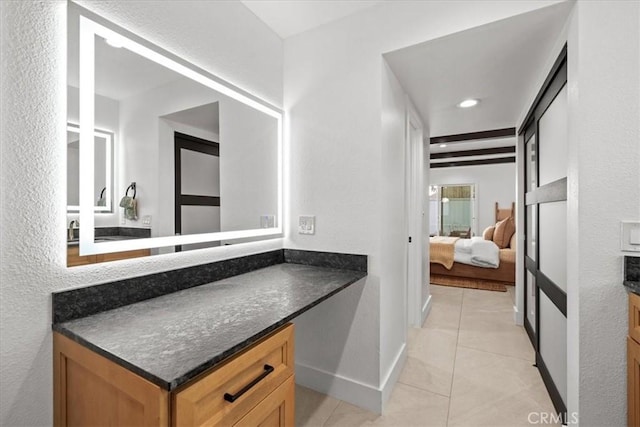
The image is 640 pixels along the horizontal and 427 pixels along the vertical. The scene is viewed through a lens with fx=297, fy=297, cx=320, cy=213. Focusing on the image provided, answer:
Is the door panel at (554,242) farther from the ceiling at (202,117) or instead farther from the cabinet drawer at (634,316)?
the ceiling at (202,117)

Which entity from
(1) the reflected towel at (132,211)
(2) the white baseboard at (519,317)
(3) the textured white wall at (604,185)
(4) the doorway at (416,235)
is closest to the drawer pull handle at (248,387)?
(1) the reflected towel at (132,211)

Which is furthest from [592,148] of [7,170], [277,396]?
[7,170]

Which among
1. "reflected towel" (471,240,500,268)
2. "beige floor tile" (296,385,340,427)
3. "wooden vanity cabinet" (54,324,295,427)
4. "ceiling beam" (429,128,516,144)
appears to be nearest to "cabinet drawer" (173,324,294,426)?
"wooden vanity cabinet" (54,324,295,427)

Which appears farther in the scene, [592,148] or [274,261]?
[274,261]

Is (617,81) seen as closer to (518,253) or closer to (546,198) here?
(546,198)

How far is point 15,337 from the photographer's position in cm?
91

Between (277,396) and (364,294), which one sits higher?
(364,294)

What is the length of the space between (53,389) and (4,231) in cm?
55

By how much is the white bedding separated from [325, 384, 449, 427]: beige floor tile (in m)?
3.16

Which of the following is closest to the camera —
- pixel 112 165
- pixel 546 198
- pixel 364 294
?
pixel 112 165

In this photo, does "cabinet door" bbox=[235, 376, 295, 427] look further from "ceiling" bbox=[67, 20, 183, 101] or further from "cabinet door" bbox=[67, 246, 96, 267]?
"ceiling" bbox=[67, 20, 183, 101]

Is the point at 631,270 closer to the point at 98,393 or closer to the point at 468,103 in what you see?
the point at 468,103

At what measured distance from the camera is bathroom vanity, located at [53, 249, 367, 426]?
2.36 feet

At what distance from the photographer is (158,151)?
1415 millimetres
